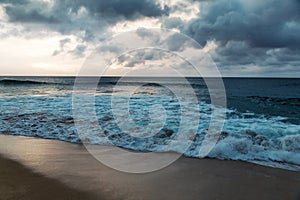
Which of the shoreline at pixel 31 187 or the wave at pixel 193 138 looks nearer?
the shoreline at pixel 31 187

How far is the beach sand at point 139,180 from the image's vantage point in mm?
3451

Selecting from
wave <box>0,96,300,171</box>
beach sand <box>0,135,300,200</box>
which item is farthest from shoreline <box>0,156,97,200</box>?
wave <box>0,96,300,171</box>

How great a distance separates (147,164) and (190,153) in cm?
123

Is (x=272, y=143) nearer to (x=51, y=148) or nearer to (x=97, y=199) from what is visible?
(x=97, y=199)

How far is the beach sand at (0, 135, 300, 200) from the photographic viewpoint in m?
3.45

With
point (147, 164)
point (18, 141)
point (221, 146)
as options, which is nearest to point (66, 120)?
point (18, 141)

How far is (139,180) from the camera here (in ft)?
12.9

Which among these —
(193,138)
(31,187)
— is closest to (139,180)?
(31,187)

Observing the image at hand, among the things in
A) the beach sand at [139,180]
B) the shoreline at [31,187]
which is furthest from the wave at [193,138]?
the shoreline at [31,187]

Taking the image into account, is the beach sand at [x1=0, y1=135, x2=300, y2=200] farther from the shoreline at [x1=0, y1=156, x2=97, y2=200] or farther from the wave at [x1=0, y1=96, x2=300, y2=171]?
the wave at [x1=0, y1=96, x2=300, y2=171]

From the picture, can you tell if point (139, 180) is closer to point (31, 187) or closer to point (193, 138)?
point (31, 187)

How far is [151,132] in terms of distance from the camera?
7.43 meters

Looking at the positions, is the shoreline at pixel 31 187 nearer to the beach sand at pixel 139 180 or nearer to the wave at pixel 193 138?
the beach sand at pixel 139 180

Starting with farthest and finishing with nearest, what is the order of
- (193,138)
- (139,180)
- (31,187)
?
(193,138) < (139,180) < (31,187)
